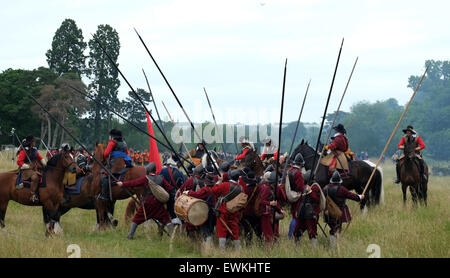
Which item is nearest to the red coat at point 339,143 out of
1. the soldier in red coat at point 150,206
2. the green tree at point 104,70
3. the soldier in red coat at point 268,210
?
the soldier in red coat at point 268,210

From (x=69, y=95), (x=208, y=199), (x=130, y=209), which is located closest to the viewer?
(x=208, y=199)

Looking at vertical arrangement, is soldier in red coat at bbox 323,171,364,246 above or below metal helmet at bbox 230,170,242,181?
below

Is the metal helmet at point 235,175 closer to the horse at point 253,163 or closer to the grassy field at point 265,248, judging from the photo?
the grassy field at point 265,248

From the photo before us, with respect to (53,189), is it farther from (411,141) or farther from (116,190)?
(411,141)

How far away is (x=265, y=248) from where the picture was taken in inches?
362

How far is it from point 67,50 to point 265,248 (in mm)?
46144

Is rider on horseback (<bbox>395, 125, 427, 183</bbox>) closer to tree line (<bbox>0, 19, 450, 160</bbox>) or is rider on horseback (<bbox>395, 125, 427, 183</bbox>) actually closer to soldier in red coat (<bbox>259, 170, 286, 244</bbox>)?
soldier in red coat (<bbox>259, 170, 286, 244</bbox>)

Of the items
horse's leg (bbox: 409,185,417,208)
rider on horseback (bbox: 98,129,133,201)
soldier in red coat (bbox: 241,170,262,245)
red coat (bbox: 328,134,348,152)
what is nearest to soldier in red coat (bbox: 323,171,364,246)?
soldier in red coat (bbox: 241,170,262,245)

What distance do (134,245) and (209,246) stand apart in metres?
1.71

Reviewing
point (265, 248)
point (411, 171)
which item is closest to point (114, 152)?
A: point (265, 248)

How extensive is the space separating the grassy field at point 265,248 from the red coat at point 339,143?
1.73 metres

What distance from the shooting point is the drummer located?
384 inches

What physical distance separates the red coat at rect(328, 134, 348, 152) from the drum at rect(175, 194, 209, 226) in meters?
4.69

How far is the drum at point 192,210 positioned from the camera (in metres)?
9.42
